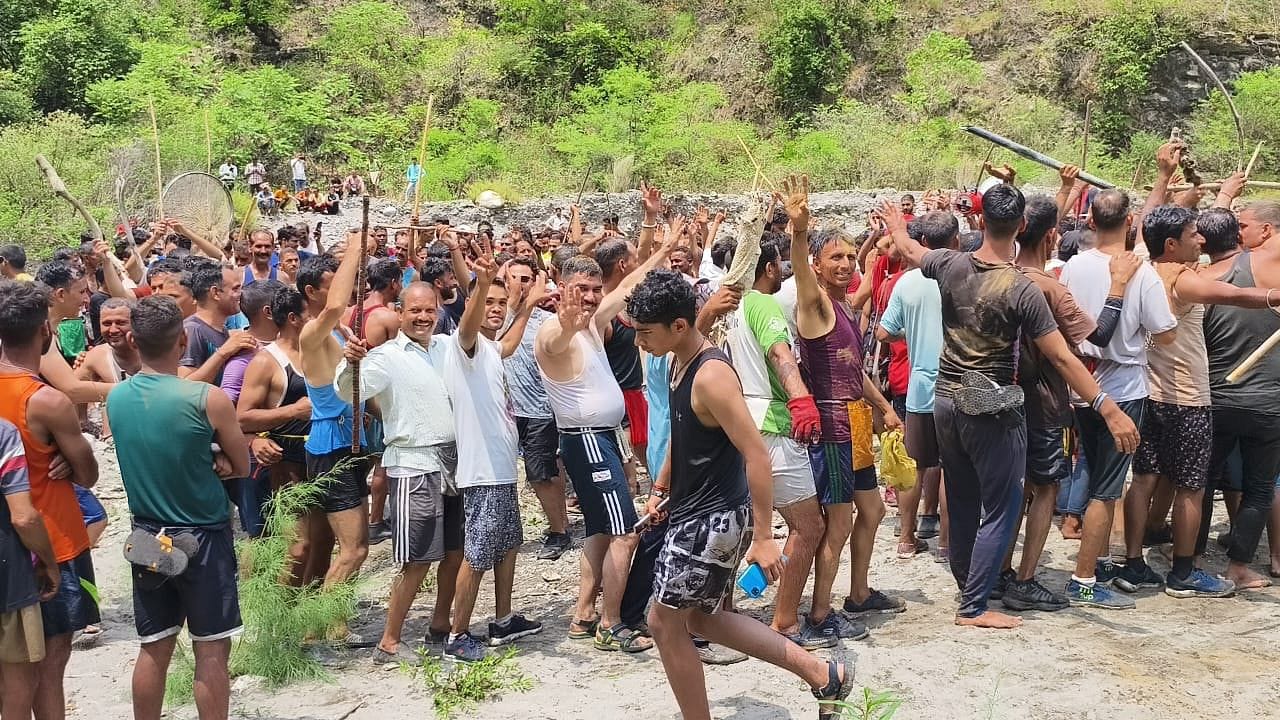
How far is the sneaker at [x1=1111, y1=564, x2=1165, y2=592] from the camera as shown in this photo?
5730 millimetres

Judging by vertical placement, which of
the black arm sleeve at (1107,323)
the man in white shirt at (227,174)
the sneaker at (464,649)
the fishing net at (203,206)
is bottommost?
the sneaker at (464,649)

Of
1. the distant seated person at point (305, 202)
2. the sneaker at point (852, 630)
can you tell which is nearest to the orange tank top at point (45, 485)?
the sneaker at point (852, 630)

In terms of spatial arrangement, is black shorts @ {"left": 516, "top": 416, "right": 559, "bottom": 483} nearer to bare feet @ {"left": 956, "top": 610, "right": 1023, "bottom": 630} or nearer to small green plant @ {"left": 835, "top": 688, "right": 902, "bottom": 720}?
bare feet @ {"left": 956, "top": 610, "right": 1023, "bottom": 630}

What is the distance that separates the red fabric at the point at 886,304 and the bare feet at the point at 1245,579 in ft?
6.99

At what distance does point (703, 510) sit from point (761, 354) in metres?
1.22

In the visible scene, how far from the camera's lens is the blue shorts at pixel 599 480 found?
17.6ft

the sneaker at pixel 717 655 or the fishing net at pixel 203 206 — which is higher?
the fishing net at pixel 203 206

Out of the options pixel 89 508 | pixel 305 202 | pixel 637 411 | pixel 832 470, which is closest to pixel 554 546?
pixel 637 411

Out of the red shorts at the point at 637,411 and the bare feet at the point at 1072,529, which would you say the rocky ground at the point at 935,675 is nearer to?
the bare feet at the point at 1072,529

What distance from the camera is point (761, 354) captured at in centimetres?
495

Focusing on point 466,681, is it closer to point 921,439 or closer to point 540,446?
point 540,446

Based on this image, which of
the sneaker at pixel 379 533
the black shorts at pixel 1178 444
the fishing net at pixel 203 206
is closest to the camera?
the black shorts at pixel 1178 444

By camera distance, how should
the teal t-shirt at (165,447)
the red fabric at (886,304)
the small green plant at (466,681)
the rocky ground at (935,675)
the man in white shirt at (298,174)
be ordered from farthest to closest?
the man in white shirt at (298,174), the red fabric at (886,304), the small green plant at (466,681), the rocky ground at (935,675), the teal t-shirt at (165,447)

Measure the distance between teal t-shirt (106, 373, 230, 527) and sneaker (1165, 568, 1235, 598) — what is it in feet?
16.1
